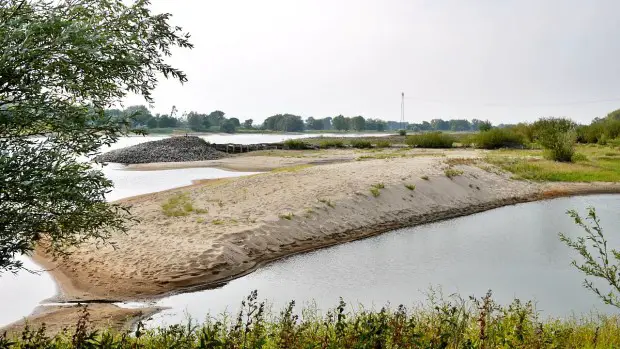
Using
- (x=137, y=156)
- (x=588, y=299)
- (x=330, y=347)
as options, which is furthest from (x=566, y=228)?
(x=137, y=156)

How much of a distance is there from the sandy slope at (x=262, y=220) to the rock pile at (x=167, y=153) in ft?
72.7

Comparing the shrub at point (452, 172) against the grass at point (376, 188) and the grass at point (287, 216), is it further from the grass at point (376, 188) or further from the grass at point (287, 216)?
the grass at point (287, 216)

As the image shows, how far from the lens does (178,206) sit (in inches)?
704

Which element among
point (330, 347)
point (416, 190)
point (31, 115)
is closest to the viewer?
point (31, 115)

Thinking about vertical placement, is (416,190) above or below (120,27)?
below

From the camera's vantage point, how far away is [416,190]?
2194 centimetres

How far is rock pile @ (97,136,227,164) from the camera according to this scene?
4341cm

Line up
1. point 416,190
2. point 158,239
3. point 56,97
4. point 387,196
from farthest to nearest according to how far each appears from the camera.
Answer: point 416,190 → point 387,196 → point 158,239 → point 56,97

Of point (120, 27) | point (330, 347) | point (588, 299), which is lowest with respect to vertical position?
point (588, 299)

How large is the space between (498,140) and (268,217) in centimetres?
3581

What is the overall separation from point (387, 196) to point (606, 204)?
10672 millimetres

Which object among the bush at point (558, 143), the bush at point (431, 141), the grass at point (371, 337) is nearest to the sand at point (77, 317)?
the grass at point (371, 337)

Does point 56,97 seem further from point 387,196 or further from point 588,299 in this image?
Result: point 387,196

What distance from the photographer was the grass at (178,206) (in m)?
17.0
